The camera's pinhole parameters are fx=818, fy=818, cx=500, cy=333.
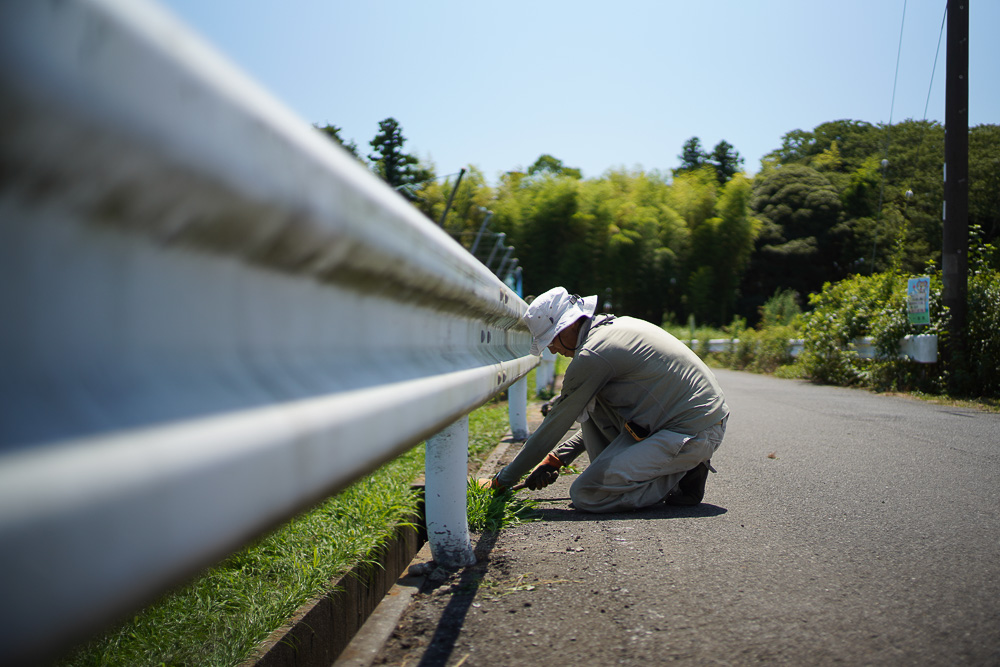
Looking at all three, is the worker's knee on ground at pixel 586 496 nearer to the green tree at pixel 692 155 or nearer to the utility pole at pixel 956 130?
the utility pole at pixel 956 130

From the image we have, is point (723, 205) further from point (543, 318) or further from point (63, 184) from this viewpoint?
point (63, 184)

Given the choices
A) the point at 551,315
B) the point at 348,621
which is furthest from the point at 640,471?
the point at 348,621

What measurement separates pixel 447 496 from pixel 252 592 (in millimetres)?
669

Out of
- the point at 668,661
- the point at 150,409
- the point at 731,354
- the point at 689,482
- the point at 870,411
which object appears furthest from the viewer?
the point at 731,354

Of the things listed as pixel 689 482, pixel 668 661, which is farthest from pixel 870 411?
pixel 668 661

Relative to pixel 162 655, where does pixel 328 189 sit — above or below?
above

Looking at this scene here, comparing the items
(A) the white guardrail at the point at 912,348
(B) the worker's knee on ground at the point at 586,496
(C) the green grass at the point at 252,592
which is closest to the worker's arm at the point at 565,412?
(B) the worker's knee on ground at the point at 586,496

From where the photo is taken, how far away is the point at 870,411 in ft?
25.4

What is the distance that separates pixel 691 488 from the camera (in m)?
3.85

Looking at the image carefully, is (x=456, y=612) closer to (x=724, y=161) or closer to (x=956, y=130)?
(x=956, y=130)

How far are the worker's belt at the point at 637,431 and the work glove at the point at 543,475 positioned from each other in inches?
15.6

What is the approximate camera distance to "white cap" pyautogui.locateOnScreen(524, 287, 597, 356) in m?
3.95

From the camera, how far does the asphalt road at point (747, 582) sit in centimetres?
193

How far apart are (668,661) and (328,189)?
54.8 inches
